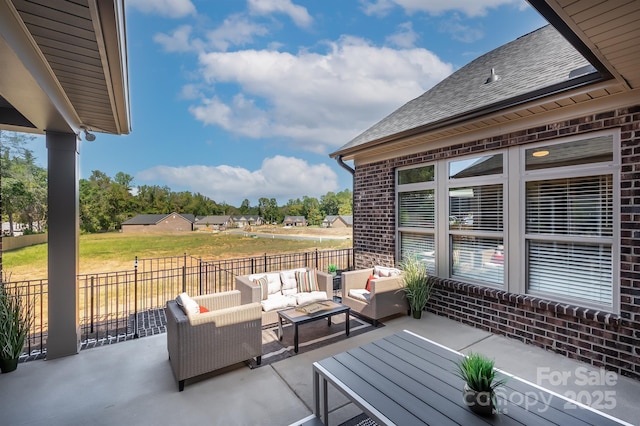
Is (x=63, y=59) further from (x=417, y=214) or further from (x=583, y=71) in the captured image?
(x=417, y=214)

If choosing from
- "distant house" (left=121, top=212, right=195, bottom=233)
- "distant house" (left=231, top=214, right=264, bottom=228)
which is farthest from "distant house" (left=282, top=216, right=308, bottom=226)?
"distant house" (left=121, top=212, right=195, bottom=233)

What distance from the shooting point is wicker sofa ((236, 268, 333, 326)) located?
14.0ft

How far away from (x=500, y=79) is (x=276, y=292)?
5.30m

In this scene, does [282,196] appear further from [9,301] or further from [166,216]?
[9,301]

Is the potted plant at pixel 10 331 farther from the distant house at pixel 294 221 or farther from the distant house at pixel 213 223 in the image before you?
the distant house at pixel 294 221

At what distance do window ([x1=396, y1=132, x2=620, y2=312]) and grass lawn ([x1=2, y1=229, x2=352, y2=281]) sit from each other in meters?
3.64

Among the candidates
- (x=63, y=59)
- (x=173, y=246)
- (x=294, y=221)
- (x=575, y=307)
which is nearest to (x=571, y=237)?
(x=575, y=307)

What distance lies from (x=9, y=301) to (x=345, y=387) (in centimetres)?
412

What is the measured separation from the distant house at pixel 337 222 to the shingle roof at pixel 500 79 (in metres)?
4.80

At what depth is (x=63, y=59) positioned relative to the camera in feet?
7.23

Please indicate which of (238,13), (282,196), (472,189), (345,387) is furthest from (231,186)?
(345,387)

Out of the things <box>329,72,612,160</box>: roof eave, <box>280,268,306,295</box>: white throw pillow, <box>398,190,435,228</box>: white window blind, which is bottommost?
<box>280,268,306,295</box>: white throw pillow

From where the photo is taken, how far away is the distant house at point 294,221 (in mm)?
13164

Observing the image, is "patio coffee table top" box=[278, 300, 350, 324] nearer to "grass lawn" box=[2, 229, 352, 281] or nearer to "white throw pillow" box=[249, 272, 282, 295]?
"white throw pillow" box=[249, 272, 282, 295]
